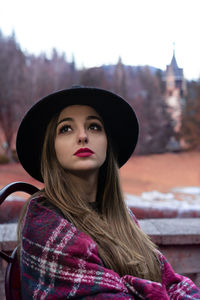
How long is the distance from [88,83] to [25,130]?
6.56ft

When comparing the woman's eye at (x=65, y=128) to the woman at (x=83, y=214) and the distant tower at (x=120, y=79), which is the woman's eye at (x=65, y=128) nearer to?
the woman at (x=83, y=214)

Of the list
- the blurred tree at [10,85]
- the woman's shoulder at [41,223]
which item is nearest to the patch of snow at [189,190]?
the blurred tree at [10,85]

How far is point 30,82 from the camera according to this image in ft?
9.60

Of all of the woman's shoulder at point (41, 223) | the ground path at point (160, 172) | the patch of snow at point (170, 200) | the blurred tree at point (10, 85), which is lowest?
the patch of snow at point (170, 200)

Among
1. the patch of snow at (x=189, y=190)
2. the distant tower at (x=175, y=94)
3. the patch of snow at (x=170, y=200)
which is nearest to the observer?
the patch of snow at (x=170, y=200)

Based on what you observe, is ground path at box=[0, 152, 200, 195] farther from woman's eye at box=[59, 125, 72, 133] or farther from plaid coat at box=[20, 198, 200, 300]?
plaid coat at box=[20, 198, 200, 300]

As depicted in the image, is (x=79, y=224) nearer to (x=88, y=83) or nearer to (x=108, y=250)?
(x=108, y=250)

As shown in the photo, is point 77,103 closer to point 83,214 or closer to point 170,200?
point 83,214

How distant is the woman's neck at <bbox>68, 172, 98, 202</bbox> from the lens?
3.37ft

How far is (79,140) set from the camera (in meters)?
0.97

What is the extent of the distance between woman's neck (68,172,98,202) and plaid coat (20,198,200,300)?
0.64ft

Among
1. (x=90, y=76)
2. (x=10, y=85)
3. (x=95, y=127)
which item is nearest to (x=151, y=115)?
(x=90, y=76)

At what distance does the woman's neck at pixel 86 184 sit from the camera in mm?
1027

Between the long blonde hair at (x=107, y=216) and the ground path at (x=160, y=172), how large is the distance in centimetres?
184
